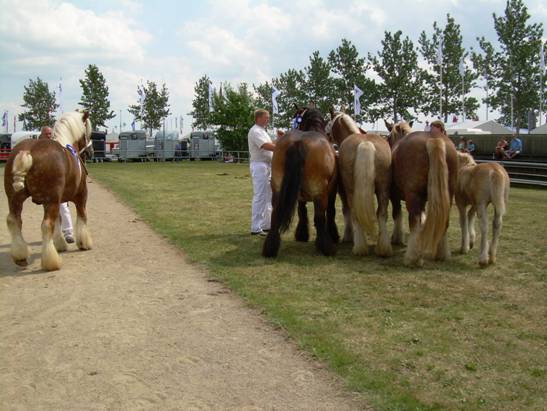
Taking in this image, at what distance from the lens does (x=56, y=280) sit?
678 cm

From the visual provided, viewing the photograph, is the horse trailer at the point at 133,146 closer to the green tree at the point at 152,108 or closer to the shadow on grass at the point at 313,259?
the green tree at the point at 152,108

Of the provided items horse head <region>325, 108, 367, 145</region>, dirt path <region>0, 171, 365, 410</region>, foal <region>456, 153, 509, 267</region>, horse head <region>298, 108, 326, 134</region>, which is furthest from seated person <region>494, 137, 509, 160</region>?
dirt path <region>0, 171, 365, 410</region>

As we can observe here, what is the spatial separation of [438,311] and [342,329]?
116cm

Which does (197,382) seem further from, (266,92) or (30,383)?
(266,92)

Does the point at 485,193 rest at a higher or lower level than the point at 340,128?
lower

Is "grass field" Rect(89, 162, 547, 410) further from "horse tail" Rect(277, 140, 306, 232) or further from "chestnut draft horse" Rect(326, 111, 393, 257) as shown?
"horse tail" Rect(277, 140, 306, 232)

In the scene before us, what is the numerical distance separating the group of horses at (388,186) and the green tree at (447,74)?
134 feet

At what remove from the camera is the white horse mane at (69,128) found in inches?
326

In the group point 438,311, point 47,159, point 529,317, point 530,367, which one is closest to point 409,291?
point 438,311

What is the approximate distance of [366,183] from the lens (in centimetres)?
744

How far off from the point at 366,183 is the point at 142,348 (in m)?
4.08

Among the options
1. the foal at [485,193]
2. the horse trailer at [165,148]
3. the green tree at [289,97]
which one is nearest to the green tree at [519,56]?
the green tree at [289,97]

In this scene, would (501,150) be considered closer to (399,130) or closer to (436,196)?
(399,130)

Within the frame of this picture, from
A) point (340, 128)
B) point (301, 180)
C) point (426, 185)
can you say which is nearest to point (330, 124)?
point (340, 128)
